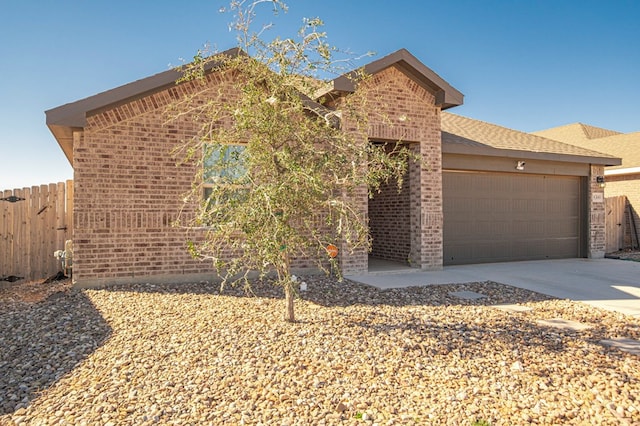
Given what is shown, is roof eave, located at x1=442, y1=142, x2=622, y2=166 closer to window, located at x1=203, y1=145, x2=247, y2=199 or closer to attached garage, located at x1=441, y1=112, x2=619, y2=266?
attached garage, located at x1=441, y1=112, x2=619, y2=266

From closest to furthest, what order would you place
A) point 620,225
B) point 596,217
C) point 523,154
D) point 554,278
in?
point 554,278 < point 523,154 < point 596,217 < point 620,225

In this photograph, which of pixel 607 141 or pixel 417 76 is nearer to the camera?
pixel 417 76

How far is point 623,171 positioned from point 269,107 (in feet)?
52.6

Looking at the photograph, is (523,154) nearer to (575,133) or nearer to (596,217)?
(596,217)

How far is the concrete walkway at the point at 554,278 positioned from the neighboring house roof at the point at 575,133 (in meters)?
12.1

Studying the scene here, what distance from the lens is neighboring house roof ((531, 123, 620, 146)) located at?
21227mm

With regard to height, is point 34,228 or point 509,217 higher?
point 509,217

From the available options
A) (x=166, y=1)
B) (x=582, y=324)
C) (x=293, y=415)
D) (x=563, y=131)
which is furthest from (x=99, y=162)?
(x=563, y=131)

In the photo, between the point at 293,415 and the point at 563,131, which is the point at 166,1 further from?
the point at 563,131

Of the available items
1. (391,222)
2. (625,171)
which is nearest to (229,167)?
(391,222)

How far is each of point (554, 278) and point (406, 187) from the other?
11.7ft

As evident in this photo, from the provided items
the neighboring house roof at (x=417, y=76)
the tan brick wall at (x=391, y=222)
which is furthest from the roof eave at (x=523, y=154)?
the tan brick wall at (x=391, y=222)

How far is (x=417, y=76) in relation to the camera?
938 cm

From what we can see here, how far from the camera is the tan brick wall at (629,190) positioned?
615 inches
